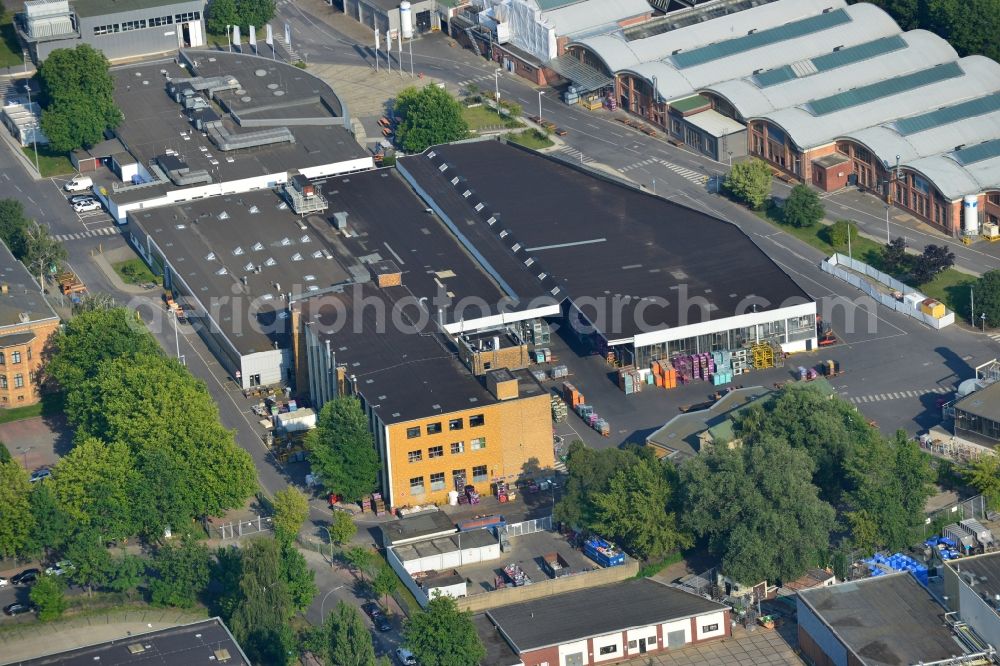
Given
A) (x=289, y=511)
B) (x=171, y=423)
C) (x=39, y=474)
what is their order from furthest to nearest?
(x=39, y=474), (x=171, y=423), (x=289, y=511)

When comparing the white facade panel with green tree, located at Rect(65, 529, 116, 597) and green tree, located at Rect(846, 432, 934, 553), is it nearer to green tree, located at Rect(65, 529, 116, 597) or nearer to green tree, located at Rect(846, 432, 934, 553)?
green tree, located at Rect(846, 432, 934, 553)

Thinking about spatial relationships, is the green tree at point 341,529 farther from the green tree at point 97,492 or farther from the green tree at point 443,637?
the green tree at point 443,637

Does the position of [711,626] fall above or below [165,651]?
below

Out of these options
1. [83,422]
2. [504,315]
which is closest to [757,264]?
[504,315]

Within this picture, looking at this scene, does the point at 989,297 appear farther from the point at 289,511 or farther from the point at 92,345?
the point at 92,345

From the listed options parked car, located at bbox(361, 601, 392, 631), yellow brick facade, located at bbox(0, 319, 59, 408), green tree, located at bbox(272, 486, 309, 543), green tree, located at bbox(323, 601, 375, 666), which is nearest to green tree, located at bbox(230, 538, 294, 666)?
green tree, located at bbox(323, 601, 375, 666)

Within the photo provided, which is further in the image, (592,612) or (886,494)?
(886,494)

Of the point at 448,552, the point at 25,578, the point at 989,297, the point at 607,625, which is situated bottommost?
the point at 607,625

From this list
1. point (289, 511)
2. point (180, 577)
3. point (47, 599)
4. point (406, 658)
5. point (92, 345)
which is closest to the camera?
point (406, 658)

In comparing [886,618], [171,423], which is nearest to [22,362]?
[171,423]
